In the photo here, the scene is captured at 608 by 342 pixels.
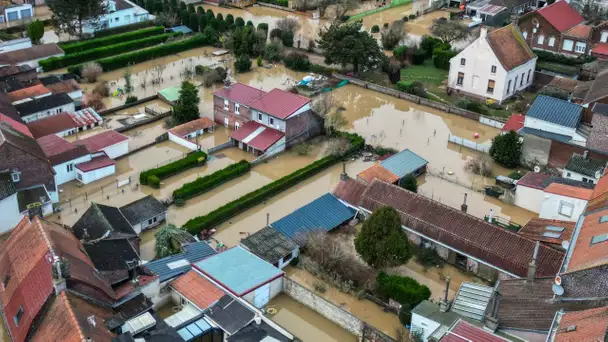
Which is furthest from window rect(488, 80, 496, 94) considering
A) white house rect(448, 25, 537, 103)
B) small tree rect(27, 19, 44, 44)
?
small tree rect(27, 19, 44, 44)

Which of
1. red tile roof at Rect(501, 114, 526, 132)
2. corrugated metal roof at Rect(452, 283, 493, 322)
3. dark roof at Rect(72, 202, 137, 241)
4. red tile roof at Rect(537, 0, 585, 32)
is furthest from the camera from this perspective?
red tile roof at Rect(537, 0, 585, 32)

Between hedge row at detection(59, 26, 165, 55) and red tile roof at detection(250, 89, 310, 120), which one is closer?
red tile roof at detection(250, 89, 310, 120)

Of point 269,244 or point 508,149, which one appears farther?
point 508,149

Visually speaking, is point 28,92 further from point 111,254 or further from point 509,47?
point 509,47

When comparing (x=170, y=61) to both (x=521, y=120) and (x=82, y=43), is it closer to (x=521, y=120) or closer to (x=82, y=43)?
(x=82, y=43)

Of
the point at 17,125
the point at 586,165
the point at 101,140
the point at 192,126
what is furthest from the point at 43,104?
the point at 586,165

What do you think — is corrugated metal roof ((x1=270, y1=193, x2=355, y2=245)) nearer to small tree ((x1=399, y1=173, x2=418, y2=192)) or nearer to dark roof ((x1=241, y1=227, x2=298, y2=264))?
dark roof ((x1=241, y1=227, x2=298, y2=264))
